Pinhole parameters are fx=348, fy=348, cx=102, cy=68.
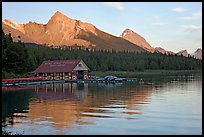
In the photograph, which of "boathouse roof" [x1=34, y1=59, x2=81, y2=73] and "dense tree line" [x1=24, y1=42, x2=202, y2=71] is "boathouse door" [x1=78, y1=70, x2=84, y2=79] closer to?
"boathouse roof" [x1=34, y1=59, x2=81, y2=73]

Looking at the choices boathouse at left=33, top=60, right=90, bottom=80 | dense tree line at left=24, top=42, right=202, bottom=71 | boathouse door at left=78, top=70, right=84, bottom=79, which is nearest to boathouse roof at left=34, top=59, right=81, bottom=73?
boathouse at left=33, top=60, right=90, bottom=80

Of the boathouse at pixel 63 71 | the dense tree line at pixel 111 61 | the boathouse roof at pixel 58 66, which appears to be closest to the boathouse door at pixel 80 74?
the boathouse at pixel 63 71

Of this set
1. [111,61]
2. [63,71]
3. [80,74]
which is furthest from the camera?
[111,61]

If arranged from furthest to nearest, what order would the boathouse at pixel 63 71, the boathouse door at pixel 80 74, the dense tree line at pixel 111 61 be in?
the dense tree line at pixel 111 61, the boathouse door at pixel 80 74, the boathouse at pixel 63 71

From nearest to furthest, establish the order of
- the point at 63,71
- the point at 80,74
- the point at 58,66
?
the point at 63,71, the point at 58,66, the point at 80,74

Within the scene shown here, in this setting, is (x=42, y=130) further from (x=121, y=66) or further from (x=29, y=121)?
(x=121, y=66)

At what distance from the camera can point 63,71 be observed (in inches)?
2768

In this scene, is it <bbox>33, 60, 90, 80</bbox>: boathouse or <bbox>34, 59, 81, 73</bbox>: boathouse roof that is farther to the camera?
<bbox>34, 59, 81, 73</bbox>: boathouse roof

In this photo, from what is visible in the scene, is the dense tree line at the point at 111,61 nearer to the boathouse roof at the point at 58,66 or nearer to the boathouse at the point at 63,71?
the boathouse roof at the point at 58,66

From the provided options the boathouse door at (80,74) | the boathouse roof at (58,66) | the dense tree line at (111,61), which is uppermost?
the dense tree line at (111,61)

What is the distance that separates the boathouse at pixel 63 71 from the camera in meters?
70.8

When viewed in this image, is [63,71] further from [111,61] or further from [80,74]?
[111,61]

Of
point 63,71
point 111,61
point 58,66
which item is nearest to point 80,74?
point 63,71

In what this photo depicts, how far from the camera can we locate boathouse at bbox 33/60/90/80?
7081 centimetres
